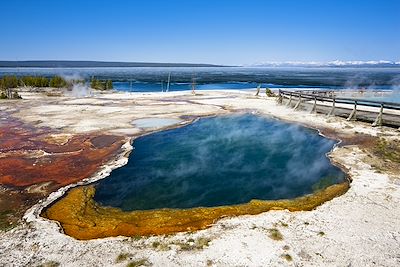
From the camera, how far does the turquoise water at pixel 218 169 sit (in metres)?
9.09

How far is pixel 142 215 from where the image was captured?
7.64m

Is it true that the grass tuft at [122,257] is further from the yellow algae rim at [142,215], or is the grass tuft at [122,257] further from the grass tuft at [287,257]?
the grass tuft at [287,257]

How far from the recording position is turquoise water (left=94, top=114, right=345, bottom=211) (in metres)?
9.09

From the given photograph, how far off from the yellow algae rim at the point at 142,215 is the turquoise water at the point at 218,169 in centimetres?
52

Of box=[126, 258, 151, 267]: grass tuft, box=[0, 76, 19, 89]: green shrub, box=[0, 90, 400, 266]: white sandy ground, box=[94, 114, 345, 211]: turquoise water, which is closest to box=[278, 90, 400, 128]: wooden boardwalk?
box=[94, 114, 345, 211]: turquoise water

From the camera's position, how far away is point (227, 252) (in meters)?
5.77

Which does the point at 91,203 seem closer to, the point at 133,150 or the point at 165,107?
the point at 133,150

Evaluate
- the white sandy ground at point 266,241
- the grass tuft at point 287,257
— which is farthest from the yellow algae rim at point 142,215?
the grass tuft at point 287,257

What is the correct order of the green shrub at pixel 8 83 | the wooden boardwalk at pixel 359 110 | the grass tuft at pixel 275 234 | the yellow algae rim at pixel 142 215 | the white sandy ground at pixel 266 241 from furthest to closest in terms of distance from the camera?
the green shrub at pixel 8 83
the wooden boardwalk at pixel 359 110
the yellow algae rim at pixel 142 215
the grass tuft at pixel 275 234
the white sandy ground at pixel 266 241

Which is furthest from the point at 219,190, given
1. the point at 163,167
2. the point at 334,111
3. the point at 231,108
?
the point at 231,108

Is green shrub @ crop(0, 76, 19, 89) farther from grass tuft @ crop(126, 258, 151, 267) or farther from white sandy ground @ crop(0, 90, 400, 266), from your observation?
grass tuft @ crop(126, 258, 151, 267)

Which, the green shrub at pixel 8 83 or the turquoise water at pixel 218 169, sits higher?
the green shrub at pixel 8 83

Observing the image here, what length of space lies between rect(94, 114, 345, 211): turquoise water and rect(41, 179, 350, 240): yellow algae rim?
52cm

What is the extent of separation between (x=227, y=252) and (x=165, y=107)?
21.2m
